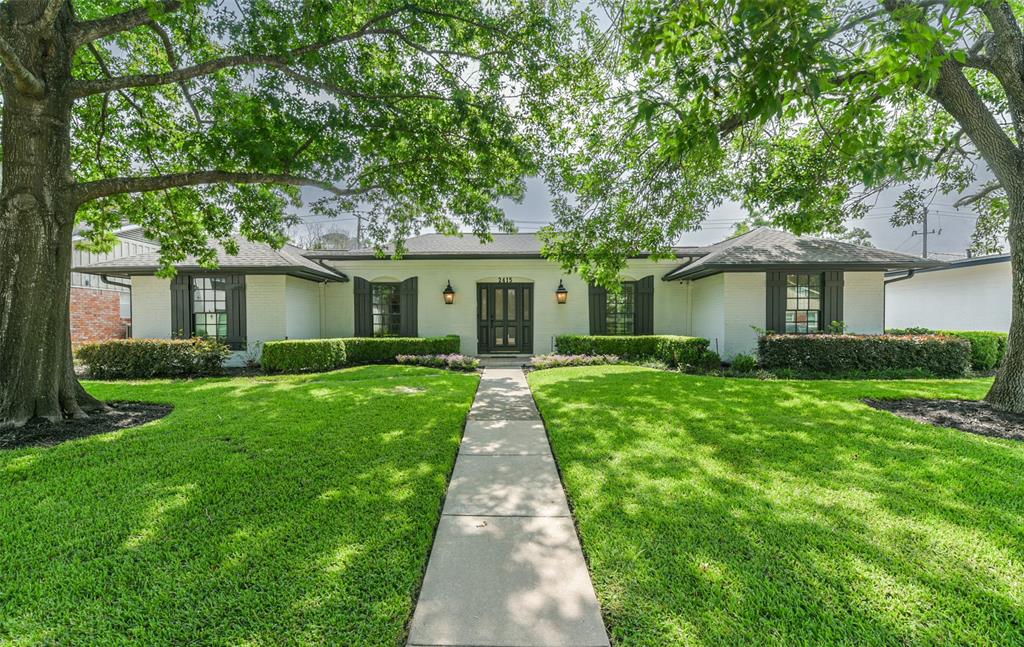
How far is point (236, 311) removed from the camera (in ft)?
33.8

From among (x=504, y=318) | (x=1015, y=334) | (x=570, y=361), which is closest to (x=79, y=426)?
(x=570, y=361)

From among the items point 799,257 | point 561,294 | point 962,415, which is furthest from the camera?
point 561,294

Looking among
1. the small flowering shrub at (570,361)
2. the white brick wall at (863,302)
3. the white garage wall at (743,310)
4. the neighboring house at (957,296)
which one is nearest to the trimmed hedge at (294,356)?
the small flowering shrub at (570,361)

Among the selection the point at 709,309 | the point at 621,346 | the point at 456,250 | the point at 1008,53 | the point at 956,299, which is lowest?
the point at 621,346

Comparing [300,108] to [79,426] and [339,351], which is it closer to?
[79,426]

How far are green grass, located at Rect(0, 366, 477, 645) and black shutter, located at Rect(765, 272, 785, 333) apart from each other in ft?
30.4

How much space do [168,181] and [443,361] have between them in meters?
6.27

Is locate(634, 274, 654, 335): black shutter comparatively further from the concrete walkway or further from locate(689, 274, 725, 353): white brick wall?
the concrete walkway

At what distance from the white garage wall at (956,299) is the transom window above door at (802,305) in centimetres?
730

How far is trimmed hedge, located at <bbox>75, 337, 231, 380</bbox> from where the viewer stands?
331 inches

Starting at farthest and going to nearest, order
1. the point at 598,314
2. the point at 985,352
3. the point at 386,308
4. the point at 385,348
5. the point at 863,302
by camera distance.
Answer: the point at 386,308 < the point at 598,314 < the point at 385,348 < the point at 863,302 < the point at 985,352

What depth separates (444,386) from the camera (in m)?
7.11

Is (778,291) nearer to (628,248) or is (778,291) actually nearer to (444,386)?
(628,248)

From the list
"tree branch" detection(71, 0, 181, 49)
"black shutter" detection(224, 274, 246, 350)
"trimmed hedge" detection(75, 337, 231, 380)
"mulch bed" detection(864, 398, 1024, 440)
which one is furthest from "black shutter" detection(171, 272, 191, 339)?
"mulch bed" detection(864, 398, 1024, 440)
